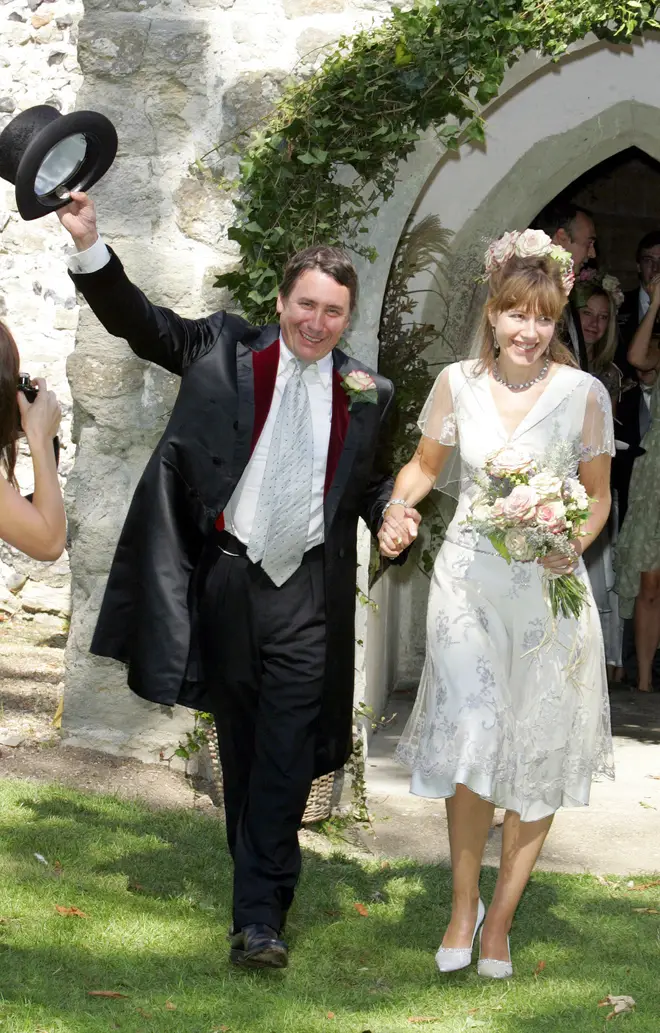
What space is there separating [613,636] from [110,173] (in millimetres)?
3990

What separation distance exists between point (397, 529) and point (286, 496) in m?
0.32

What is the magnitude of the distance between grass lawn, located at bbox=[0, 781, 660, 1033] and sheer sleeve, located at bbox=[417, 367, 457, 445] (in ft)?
4.79

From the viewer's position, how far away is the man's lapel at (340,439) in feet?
12.0

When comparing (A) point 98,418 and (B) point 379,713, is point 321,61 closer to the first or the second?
(A) point 98,418

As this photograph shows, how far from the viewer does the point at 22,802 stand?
15.3 feet

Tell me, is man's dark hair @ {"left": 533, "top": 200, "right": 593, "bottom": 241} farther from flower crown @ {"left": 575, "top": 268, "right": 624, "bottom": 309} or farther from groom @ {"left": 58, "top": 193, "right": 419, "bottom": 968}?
groom @ {"left": 58, "top": 193, "right": 419, "bottom": 968}

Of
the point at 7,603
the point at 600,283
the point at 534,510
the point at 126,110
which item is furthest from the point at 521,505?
the point at 7,603

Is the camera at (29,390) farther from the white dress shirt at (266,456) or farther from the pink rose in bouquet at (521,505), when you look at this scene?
the pink rose in bouquet at (521,505)

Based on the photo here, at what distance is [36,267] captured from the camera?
7.92m

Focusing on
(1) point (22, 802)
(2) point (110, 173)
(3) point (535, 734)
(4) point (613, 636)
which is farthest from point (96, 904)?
(4) point (613, 636)

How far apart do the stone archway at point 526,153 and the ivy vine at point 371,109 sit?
29.7 inches

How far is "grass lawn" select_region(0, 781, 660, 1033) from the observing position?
332cm

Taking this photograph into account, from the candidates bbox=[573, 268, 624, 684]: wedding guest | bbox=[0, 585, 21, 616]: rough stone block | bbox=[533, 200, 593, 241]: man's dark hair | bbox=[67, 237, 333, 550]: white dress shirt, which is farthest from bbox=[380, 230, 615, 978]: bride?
bbox=[0, 585, 21, 616]: rough stone block

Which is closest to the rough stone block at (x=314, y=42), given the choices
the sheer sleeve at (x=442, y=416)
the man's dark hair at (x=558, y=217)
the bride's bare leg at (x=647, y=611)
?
the sheer sleeve at (x=442, y=416)
